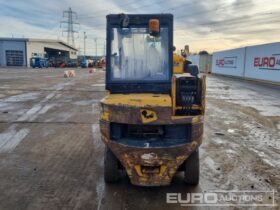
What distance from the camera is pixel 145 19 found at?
4.85 metres

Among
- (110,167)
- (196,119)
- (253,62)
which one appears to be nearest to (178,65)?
(196,119)

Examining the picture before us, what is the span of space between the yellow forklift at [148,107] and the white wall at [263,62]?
2045 cm

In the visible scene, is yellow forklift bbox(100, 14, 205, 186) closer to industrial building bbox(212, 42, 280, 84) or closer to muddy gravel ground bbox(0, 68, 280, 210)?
muddy gravel ground bbox(0, 68, 280, 210)

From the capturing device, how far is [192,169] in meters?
4.53

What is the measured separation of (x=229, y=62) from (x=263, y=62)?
34.9 feet

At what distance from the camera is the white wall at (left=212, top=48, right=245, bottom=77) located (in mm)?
31203

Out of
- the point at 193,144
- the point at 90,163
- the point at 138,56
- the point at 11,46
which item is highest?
the point at 11,46

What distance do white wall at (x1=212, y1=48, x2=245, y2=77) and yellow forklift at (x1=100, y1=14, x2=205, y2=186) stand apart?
2779cm

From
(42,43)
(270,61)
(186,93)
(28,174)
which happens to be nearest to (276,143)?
(186,93)

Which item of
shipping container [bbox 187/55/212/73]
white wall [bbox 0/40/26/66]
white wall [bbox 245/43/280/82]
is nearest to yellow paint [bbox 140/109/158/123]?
white wall [bbox 245/43/280/82]

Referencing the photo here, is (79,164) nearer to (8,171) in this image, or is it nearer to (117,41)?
(8,171)

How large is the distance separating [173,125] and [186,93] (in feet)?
1.85

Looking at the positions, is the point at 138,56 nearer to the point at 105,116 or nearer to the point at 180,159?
the point at 105,116

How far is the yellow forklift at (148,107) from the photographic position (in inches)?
160
